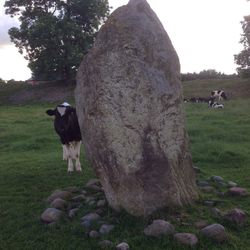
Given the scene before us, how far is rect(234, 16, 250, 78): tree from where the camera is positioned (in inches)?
1745

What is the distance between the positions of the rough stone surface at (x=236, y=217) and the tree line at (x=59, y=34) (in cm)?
3682

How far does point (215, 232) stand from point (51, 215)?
3.05 metres

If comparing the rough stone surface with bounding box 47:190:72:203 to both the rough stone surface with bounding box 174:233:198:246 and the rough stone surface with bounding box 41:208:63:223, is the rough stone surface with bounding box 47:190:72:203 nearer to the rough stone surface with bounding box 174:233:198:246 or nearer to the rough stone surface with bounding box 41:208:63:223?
the rough stone surface with bounding box 41:208:63:223

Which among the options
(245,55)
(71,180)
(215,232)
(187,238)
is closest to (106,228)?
(187,238)

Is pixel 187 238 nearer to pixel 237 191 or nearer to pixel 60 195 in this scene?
pixel 237 191

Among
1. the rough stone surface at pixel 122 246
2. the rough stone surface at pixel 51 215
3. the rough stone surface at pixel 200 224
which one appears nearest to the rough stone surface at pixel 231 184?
the rough stone surface at pixel 200 224

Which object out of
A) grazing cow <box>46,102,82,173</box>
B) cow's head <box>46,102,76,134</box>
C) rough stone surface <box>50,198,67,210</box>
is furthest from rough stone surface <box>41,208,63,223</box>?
cow's head <box>46,102,76,134</box>

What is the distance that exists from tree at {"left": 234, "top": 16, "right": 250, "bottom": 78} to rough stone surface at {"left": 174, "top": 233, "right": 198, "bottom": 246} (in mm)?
37919

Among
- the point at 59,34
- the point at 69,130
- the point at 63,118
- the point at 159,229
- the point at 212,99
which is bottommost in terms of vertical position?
the point at 159,229

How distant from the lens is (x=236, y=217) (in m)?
8.37

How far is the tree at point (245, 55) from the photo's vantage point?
44.3 m

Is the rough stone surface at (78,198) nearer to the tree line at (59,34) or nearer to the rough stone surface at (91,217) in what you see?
the rough stone surface at (91,217)

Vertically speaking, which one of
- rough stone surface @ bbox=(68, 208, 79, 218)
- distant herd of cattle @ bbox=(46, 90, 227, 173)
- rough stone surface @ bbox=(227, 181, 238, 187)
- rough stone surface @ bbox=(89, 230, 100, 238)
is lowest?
rough stone surface @ bbox=(227, 181, 238, 187)

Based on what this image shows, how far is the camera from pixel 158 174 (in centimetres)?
864
